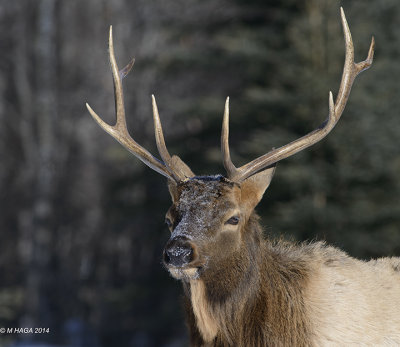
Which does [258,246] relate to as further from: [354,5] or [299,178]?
[354,5]

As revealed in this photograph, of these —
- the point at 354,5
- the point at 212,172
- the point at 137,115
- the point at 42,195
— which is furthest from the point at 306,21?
the point at 42,195

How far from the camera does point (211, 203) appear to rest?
5.49 meters

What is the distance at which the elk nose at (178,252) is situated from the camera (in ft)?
16.6

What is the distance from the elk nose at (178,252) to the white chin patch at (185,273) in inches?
2.7

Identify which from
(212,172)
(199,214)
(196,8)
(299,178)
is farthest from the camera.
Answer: (196,8)

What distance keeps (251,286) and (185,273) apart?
55cm

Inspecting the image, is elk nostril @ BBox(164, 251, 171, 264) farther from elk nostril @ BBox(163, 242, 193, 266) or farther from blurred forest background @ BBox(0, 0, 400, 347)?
blurred forest background @ BBox(0, 0, 400, 347)

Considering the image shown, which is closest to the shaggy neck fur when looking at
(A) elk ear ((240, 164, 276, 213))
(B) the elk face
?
(B) the elk face

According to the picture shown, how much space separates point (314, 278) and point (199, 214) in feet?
3.42

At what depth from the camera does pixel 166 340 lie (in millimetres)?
19172

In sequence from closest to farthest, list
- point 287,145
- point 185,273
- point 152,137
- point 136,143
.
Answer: point 185,273
point 287,145
point 136,143
point 152,137

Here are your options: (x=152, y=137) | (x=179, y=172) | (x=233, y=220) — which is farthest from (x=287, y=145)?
(x=152, y=137)

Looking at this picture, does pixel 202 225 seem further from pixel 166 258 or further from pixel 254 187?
pixel 254 187

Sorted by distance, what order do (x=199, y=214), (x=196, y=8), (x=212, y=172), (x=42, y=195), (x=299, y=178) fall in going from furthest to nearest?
(x=42, y=195) → (x=196, y=8) → (x=212, y=172) → (x=299, y=178) → (x=199, y=214)
